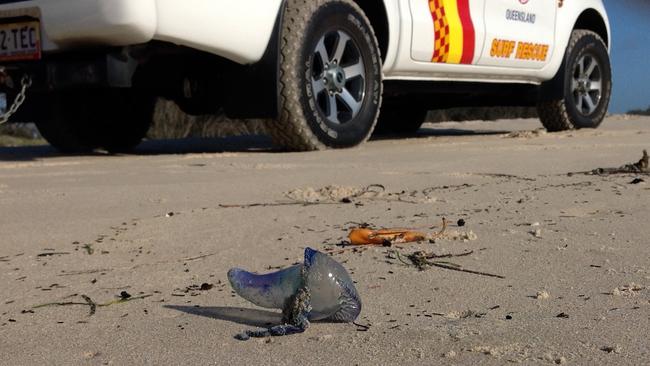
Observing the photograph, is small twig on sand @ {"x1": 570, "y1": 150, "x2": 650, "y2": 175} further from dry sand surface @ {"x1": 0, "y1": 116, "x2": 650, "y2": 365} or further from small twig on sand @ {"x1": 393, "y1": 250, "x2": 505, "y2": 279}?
small twig on sand @ {"x1": 393, "y1": 250, "x2": 505, "y2": 279}

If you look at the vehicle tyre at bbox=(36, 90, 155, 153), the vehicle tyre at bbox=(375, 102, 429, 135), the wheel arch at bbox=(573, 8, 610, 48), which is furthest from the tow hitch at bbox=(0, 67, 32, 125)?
the wheel arch at bbox=(573, 8, 610, 48)

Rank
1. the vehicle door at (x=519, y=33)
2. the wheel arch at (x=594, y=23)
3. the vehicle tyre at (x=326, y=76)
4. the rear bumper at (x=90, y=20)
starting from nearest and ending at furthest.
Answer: the rear bumper at (x=90, y=20) < the vehicle tyre at (x=326, y=76) < the vehicle door at (x=519, y=33) < the wheel arch at (x=594, y=23)

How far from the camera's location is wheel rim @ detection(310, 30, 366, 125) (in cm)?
473

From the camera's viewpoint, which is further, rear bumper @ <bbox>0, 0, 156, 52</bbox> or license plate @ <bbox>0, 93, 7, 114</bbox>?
license plate @ <bbox>0, 93, 7, 114</bbox>

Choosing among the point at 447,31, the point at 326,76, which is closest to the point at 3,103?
the point at 326,76

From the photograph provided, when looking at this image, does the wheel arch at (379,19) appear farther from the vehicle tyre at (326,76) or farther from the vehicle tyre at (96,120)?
the vehicle tyre at (96,120)

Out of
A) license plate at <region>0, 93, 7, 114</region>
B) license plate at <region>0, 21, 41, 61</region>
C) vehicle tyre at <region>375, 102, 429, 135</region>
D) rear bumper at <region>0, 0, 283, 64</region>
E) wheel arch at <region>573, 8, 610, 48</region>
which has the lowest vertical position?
vehicle tyre at <region>375, 102, 429, 135</region>

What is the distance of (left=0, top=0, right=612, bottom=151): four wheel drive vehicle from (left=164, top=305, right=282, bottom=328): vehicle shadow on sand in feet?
8.35

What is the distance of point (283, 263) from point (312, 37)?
2.87 m

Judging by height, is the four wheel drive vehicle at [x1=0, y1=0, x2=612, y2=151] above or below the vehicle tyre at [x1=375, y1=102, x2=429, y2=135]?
above

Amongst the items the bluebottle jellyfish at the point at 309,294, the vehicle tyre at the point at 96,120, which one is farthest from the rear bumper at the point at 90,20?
the bluebottle jellyfish at the point at 309,294

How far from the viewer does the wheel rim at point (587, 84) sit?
23.5 feet

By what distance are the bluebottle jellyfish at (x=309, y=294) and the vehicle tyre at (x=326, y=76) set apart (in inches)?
120

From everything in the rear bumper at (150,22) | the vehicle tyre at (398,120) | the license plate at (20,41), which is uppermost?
the rear bumper at (150,22)
